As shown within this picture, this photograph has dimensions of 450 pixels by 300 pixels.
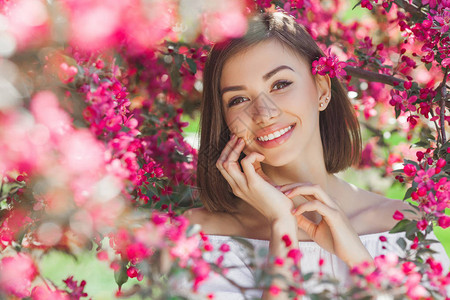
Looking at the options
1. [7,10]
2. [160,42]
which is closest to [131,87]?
[160,42]

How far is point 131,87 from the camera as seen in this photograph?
3.02 m

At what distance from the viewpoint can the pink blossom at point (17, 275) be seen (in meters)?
1.30

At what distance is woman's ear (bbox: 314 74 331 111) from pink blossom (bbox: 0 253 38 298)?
1.23m

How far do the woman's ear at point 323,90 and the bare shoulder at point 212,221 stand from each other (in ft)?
1.90

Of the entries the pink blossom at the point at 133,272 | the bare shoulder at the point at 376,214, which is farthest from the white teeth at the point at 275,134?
the pink blossom at the point at 133,272

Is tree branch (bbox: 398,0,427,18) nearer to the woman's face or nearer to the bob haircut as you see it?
the bob haircut

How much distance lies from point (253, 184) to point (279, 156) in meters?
0.16

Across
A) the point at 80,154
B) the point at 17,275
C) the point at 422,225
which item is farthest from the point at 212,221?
the point at 80,154

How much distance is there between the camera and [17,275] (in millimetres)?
1353

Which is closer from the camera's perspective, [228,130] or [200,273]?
[200,273]

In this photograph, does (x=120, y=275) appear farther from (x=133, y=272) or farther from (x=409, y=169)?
(x=409, y=169)

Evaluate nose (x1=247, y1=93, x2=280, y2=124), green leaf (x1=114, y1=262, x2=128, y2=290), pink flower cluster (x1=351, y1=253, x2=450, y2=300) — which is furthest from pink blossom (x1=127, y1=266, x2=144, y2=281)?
pink flower cluster (x1=351, y1=253, x2=450, y2=300)

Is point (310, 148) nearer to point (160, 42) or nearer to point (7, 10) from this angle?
point (160, 42)

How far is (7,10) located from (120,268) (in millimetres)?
888
